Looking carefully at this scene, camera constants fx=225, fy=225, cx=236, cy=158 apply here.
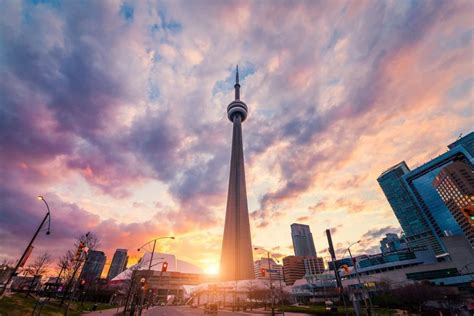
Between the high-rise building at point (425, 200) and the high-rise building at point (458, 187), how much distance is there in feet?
13.6

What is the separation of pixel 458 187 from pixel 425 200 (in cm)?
3186

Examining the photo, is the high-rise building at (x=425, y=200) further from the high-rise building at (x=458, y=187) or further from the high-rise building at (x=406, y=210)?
the high-rise building at (x=458, y=187)

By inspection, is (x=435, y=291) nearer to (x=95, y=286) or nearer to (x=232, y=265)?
(x=232, y=265)

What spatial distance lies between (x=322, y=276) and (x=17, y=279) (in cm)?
16507

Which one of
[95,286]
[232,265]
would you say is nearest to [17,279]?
[95,286]

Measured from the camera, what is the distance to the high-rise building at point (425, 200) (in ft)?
416

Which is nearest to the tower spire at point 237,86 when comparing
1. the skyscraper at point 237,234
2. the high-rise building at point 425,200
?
the skyscraper at point 237,234

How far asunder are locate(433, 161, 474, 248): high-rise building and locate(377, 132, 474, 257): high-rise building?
4155 mm

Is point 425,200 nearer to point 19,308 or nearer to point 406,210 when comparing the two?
point 406,210

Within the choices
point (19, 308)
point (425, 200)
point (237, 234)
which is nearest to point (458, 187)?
point (425, 200)

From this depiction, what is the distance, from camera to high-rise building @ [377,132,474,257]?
126669mm

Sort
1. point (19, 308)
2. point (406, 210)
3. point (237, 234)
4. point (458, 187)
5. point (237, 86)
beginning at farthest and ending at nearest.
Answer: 1. point (406, 210)
2. point (237, 86)
3. point (458, 187)
4. point (237, 234)
5. point (19, 308)

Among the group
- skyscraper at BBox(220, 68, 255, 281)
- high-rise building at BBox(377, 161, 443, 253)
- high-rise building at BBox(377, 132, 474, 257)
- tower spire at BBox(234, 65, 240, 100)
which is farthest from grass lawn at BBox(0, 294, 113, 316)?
high-rise building at BBox(377, 161, 443, 253)

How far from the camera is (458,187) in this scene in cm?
11600
